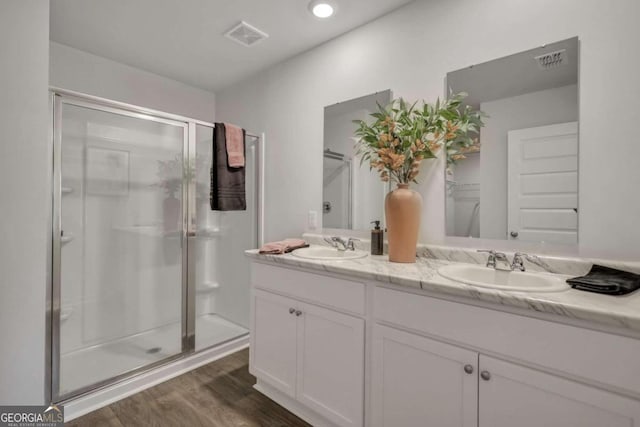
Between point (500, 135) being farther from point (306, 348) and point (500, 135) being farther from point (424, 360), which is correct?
point (306, 348)

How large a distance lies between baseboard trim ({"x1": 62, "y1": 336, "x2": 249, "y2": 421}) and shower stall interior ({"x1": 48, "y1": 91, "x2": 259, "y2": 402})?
0.06m

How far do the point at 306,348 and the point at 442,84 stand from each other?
1.56m

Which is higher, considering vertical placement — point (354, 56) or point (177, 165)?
point (354, 56)

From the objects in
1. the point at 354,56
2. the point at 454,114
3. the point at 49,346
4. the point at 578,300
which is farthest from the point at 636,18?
the point at 49,346

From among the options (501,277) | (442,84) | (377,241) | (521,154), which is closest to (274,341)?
(377,241)

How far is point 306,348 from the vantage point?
1512 mm

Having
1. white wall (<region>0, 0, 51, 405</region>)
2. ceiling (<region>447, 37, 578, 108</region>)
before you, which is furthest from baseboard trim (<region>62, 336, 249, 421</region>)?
ceiling (<region>447, 37, 578, 108</region>)

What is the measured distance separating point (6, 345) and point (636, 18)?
Result: 294cm

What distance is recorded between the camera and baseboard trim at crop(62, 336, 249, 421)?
1624 mm

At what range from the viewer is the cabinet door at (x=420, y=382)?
1029 mm

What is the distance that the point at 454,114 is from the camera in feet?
4.91

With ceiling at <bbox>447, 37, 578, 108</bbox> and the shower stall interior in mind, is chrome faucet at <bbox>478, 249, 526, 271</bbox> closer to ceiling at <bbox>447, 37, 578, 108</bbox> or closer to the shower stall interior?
ceiling at <bbox>447, 37, 578, 108</bbox>

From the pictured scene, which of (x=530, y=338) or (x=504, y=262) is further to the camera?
(x=504, y=262)

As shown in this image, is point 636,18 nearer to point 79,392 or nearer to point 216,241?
point 216,241
